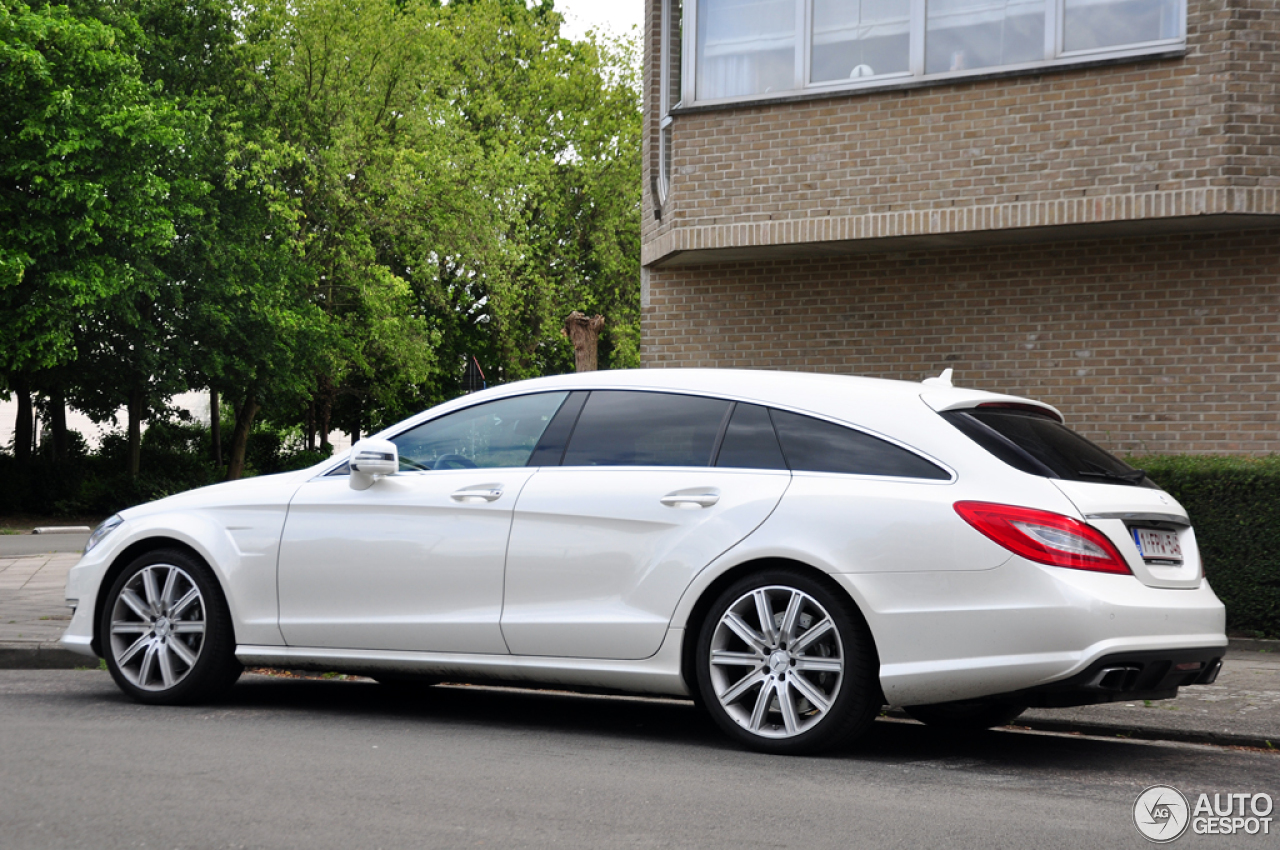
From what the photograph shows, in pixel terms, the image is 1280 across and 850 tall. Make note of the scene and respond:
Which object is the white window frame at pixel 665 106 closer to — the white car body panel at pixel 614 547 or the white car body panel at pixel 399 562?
the white car body panel at pixel 399 562

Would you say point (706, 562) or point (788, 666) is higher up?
point (706, 562)

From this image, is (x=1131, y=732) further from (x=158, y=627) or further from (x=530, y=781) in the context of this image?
(x=158, y=627)

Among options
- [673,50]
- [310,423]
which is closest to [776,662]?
[673,50]

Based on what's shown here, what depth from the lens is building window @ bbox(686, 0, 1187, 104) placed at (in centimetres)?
1149

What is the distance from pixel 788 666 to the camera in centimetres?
558

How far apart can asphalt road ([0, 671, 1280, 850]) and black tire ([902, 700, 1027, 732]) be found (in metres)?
0.10

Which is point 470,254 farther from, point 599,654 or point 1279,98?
point 599,654

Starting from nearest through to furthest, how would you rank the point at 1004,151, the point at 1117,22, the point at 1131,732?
the point at 1131,732, the point at 1117,22, the point at 1004,151

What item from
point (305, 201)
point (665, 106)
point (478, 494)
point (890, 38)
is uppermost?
point (305, 201)

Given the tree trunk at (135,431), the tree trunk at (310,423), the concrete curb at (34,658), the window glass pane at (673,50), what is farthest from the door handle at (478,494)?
the tree trunk at (310,423)

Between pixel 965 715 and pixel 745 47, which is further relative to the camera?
pixel 745 47

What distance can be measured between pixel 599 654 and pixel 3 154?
80.6 feet

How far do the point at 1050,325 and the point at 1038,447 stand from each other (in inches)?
273

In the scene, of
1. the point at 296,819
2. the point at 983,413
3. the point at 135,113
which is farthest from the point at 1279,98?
the point at 135,113
